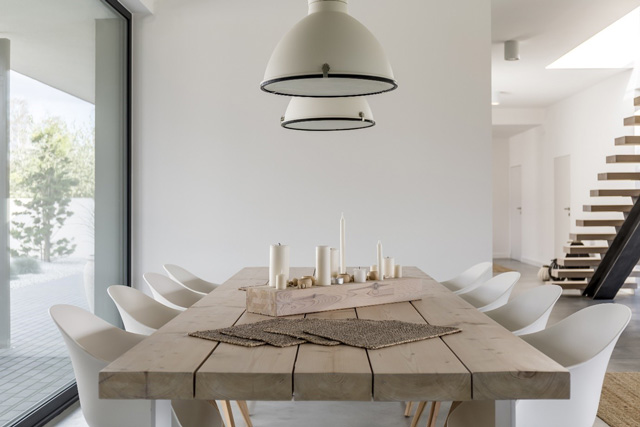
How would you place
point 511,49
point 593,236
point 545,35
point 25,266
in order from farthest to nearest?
point 593,236 → point 511,49 → point 545,35 → point 25,266

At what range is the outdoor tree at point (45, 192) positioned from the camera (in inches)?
139

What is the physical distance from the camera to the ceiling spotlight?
730 cm

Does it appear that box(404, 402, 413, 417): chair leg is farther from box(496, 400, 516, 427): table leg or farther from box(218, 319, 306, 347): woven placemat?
box(496, 400, 516, 427): table leg

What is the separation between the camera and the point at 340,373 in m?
1.68

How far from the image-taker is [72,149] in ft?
14.0

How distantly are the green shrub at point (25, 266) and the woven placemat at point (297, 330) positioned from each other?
1730mm

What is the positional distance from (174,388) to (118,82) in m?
4.10

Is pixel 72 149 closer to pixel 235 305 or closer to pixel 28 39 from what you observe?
pixel 28 39

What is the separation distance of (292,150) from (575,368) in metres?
3.69

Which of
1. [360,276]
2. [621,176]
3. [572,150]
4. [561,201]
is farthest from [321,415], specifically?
[561,201]

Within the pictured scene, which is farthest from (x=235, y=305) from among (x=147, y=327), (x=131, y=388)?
(x=131, y=388)

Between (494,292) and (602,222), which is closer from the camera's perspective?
(494,292)

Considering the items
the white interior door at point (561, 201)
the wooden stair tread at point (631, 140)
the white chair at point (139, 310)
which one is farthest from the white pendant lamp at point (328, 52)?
the white interior door at point (561, 201)

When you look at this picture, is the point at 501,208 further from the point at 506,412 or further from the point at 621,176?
the point at 506,412
